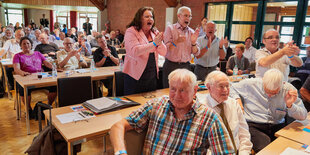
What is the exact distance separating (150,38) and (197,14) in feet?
21.8

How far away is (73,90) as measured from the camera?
9.75ft

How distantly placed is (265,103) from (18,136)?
3.26 metres

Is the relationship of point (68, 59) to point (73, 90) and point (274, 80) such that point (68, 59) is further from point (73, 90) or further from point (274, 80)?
point (274, 80)

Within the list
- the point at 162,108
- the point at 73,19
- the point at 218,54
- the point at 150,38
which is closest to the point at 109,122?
the point at 162,108

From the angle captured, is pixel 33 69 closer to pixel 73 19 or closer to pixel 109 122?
pixel 109 122

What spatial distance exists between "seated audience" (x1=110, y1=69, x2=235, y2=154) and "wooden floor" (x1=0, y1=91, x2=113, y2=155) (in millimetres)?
1609

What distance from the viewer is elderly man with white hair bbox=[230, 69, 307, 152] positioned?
89.0 inches

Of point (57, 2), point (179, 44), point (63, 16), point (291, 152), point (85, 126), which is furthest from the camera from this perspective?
point (63, 16)

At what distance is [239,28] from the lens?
26.5 feet

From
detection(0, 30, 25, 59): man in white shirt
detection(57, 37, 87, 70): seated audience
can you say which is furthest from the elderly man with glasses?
detection(0, 30, 25, 59): man in white shirt

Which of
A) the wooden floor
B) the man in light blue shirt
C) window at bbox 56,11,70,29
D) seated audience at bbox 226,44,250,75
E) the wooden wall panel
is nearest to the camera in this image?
the wooden floor

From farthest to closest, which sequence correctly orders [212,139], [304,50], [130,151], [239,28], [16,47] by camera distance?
1. [239,28]
2. [304,50]
3. [16,47]
4. [130,151]
5. [212,139]

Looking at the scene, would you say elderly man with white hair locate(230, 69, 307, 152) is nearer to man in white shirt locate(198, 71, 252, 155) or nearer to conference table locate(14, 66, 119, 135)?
man in white shirt locate(198, 71, 252, 155)

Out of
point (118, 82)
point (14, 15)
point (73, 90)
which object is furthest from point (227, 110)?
point (14, 15)
